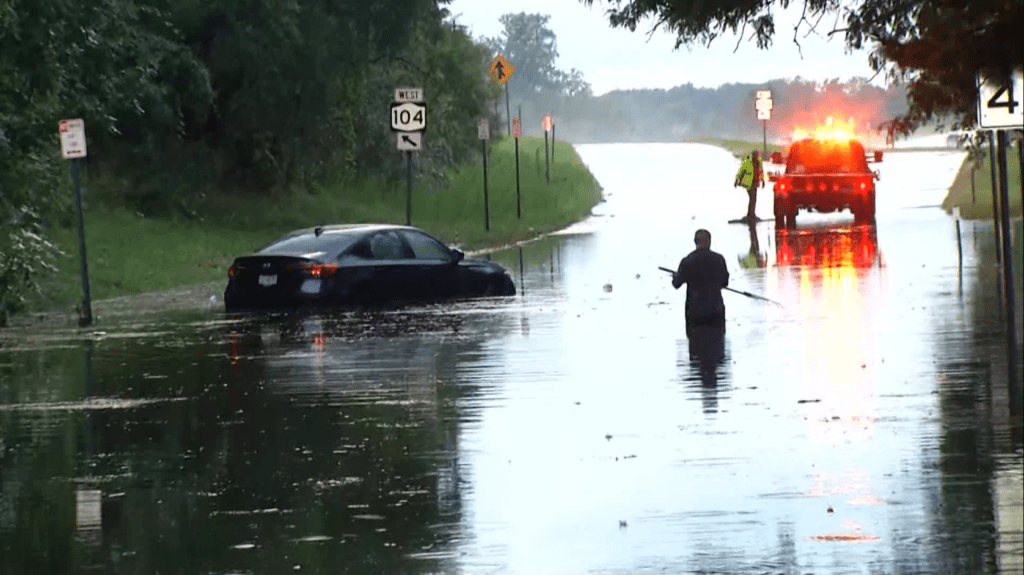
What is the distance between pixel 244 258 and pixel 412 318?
3021mm

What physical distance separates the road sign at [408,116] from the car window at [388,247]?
961 cm

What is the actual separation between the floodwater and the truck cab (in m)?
19.6

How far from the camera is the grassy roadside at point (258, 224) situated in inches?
1409

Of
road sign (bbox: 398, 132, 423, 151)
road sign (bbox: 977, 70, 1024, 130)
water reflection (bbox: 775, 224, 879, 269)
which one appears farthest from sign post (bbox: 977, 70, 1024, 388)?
road sign (bbox: 398, 132, 423, 151)

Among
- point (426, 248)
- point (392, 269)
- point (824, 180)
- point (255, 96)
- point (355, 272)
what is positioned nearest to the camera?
point (355, 272)

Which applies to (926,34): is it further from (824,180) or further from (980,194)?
(980,194)

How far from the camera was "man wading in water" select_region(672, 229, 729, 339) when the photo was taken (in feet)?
70.2

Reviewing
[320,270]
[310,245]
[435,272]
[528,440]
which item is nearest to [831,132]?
[435,272]

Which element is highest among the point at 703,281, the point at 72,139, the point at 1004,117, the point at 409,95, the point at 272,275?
the point at 409,95

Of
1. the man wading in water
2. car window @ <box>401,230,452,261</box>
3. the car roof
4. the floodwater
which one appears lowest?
the floodwater

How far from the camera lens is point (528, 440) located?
14.3 metres

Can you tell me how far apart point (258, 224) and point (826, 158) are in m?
13.0

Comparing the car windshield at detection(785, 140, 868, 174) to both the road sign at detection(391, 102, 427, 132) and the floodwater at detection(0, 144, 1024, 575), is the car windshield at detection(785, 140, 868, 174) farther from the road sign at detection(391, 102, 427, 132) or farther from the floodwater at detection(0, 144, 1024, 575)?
the floodwater at detection(0, 144, 1024, 575)

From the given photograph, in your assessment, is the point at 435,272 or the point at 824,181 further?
the point at 824,181
